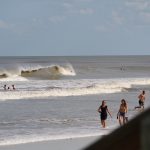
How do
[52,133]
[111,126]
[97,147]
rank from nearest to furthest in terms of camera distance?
[97,147], [52,133], [111,126]

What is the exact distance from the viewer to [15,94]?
32.0 m

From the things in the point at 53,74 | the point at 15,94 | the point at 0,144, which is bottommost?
the point at 0,144

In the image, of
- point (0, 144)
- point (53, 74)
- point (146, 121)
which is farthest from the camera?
point (53, 74)

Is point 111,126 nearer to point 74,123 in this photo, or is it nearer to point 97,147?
point 74,123

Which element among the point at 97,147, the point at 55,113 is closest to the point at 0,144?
the point at 55,113

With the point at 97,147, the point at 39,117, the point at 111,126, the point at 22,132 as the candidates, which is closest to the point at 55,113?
the point at 39,117

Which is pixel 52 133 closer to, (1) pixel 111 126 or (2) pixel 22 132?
(2) pixel 22 132

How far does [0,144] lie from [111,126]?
17.5ft

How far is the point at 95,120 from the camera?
18.2 metres

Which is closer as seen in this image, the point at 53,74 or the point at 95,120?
the point at 95,120

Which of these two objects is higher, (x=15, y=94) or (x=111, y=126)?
(x=15, y=94)

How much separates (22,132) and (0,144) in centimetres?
202

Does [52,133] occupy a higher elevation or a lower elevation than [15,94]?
lower

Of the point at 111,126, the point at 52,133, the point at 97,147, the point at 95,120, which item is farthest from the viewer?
the point at 95,120
